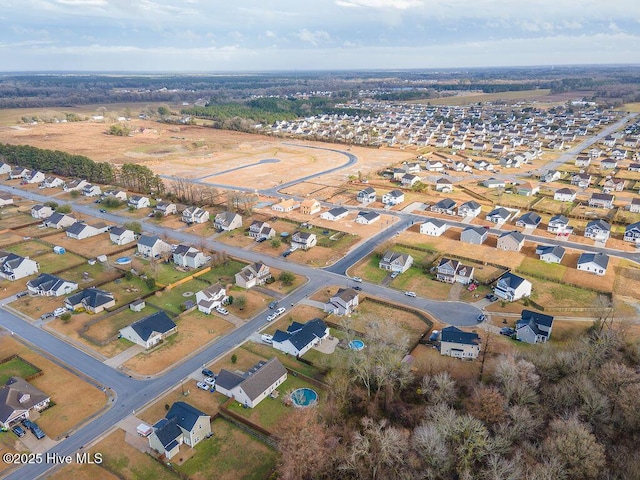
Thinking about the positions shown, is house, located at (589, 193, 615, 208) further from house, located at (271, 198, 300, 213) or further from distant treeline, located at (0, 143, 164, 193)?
distant treeline, located at (0, 143, 164, 193)

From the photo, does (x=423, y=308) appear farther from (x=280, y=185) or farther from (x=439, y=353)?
(x=280, y=185)

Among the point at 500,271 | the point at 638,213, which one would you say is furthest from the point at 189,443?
the point at 638,213

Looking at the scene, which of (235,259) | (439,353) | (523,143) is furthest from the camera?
(523,143)

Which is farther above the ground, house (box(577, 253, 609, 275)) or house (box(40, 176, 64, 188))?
house (box(40, 176, 64, 188))

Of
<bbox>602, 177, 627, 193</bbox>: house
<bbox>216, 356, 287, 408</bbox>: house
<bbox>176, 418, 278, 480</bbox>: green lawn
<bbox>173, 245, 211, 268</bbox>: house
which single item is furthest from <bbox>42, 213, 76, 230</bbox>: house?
<bbox>602, 177, 627, 193</bbox>: house

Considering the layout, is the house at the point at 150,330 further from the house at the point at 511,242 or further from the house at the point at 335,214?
the house at the point at 511,242
